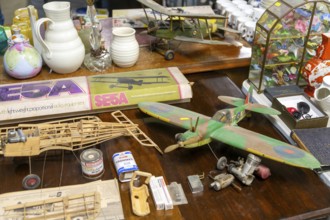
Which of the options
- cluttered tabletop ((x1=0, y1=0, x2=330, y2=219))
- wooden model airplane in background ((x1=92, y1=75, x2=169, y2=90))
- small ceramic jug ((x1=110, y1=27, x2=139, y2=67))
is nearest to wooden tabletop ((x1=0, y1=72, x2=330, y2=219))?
cluttered tabletop ((x1=0, y1=0, x2=330, y2=219))

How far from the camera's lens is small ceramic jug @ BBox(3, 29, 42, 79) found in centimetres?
120

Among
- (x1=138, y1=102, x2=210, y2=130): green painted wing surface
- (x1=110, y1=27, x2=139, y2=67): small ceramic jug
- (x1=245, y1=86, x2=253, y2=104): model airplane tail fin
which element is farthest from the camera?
(x1=110, y1=27, x2=139, y2=67): small ceramic jug

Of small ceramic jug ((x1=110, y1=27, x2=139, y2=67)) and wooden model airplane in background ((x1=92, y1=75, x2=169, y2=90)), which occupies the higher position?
small ceramic jug ((x1=110, y1=27, x2=139, y2=67))

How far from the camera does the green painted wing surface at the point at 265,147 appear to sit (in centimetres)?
86

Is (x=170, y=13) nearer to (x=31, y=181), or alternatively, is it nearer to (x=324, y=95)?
(x=324, y=95)

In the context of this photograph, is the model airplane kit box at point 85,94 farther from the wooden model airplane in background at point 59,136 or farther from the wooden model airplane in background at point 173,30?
the wooden model airplane in background at point 173,30

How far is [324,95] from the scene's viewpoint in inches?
44.4

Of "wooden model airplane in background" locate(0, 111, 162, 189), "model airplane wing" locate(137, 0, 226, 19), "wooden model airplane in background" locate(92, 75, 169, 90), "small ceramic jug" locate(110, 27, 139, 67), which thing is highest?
"model airplane wing" locate(137, 0, 226, 19)

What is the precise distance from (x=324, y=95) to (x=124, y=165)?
26.4 inches

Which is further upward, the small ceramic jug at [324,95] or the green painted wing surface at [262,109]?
the small ceramic jug at [324,95]

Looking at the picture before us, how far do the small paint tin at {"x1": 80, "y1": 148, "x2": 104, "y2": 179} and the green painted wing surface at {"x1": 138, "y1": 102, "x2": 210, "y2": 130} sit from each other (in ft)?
0.77

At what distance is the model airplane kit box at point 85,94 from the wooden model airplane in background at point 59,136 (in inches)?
2.5

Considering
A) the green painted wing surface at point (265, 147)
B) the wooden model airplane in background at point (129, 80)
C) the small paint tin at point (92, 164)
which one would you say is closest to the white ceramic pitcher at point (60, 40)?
the wooden model airplane in background at point (129, 80)

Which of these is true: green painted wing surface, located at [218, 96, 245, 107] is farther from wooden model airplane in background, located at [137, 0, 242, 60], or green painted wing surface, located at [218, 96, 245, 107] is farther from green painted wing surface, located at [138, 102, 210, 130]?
wooden model airplane in background, located at [137, 0, 242, 60]
